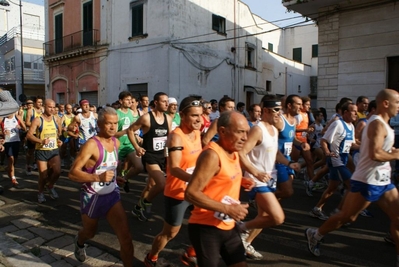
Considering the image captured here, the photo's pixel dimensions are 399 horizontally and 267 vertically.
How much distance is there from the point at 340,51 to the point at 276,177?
962 centimetres

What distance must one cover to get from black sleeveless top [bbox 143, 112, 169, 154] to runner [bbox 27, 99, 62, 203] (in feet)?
7.07

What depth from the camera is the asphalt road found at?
396 centimetres

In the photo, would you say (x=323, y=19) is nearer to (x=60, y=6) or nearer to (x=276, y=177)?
(x=276, y=177)

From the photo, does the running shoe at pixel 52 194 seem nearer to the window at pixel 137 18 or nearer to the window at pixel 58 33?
the window at pixel 137 18

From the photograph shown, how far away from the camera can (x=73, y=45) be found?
22625mm

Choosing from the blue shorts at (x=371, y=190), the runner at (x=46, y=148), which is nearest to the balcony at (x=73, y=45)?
the runner at (x=46, y=148)

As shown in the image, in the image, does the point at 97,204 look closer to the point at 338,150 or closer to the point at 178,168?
the point at 178,168

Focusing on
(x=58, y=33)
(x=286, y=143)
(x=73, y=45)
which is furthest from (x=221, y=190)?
(x=58, y=33)

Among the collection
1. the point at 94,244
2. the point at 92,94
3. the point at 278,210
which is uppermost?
the point at 92,94

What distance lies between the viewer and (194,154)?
3.69m

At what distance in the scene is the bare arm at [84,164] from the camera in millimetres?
3215

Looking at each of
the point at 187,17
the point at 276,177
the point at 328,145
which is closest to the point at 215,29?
the point at 187,17

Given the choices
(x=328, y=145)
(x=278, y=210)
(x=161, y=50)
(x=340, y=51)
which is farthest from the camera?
(x=161, y=50)

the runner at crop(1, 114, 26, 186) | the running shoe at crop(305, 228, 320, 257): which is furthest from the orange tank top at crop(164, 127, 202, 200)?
the runner at crop(1, 114, 26, 186)
